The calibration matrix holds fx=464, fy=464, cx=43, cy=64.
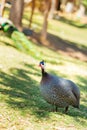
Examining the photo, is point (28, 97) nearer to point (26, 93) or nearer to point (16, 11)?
point (26, 93)

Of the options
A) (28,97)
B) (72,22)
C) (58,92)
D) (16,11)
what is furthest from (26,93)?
(72,22)

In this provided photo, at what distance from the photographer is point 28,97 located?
1406cm

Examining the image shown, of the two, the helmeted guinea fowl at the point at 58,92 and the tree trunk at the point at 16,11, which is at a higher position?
the helmeted guinea fowl at the point at 58,92

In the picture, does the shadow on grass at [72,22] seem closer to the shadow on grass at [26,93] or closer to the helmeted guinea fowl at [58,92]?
the shadow on grass at [26,93]

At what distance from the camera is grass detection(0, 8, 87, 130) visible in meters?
10.5

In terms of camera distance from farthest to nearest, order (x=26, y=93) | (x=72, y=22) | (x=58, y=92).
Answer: (x=72, y=22) < (x=26, y=93) < (x=58, y=92)

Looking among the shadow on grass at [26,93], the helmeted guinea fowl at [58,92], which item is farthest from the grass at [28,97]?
the helmeted guinea fowl at [58,92]

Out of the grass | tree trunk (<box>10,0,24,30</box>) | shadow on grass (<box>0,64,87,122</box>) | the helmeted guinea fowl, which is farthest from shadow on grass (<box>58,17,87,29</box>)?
the helmeted guinea fowl

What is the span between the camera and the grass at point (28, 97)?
34.6ft

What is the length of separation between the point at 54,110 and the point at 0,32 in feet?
52.0

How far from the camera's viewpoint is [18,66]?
794 inches

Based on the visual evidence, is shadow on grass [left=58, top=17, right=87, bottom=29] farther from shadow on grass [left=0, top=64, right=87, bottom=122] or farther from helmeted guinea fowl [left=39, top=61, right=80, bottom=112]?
helmeted guinea fowl [left=39, top=61, right=80, bottom=112]

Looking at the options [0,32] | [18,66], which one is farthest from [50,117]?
[0,32]

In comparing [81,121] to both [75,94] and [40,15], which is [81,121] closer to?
[75,94]
